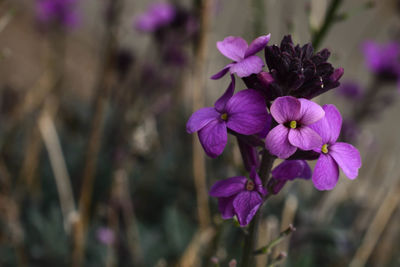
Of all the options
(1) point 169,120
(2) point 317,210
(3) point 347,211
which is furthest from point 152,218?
(3) point 347,211

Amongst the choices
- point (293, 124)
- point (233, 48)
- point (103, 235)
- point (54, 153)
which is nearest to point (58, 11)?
point (54, 153)

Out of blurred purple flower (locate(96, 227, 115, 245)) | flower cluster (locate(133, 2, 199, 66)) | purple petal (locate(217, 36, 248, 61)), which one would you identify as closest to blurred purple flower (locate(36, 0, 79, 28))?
flower cluster (locate(133, 2, 199, 66))

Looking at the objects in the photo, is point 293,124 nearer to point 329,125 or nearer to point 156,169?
point 329,125

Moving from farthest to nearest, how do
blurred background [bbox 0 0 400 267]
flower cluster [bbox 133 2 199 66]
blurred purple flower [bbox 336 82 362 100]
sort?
blurred purple flower [bbox 336 82 362 100]
flower cluster [bbox 133 2 199 66]
blurred background [bbox 0 0 400 267]

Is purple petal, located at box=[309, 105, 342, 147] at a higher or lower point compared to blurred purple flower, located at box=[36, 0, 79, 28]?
higher

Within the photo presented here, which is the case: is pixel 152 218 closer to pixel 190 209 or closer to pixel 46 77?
pixel 190 209

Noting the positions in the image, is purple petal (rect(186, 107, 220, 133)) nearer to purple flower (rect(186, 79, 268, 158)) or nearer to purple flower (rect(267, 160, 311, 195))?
purple flower (rect(186, 79, 268, 158))

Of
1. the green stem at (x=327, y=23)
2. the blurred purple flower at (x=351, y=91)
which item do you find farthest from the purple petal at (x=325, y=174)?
the blurred purple flower at (x=351, y=91)
